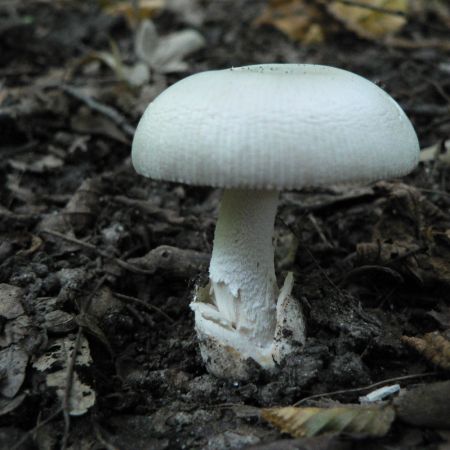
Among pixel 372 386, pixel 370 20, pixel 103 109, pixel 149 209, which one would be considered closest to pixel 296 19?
pixel 370 20

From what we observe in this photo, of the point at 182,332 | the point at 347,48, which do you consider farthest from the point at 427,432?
the point at 347,48

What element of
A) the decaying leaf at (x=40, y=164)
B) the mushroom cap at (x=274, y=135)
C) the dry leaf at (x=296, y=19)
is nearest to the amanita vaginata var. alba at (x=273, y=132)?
the mushroom cap at (x=274, y=135)

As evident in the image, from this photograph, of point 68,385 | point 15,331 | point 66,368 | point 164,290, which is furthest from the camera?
point 164,290

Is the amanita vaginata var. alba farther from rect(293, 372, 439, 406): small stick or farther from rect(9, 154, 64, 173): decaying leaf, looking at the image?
rect(9, 154, 64, 173): decaying leaf

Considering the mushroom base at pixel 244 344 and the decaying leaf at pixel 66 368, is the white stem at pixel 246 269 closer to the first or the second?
the mushroom base at pixel 244 344

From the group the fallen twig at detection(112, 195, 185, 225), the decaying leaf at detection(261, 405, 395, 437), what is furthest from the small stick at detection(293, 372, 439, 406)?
the fallen twig at detection(112, 195, 185, 225)

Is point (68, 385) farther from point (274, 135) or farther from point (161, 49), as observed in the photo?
point (161, 49)
